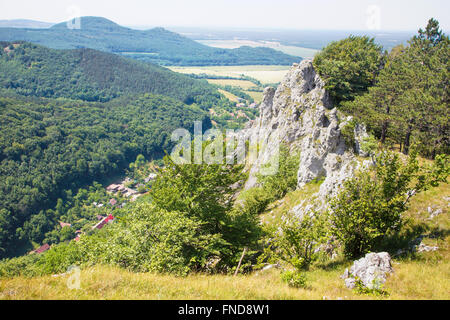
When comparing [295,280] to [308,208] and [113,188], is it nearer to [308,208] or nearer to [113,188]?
[308,208]

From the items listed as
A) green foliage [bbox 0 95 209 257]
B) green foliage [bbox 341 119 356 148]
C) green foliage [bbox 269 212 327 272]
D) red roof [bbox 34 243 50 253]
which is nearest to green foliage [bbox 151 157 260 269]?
green foliage [bbox 269 212 327 272]

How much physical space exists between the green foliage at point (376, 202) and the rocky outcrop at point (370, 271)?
1468 millimetres

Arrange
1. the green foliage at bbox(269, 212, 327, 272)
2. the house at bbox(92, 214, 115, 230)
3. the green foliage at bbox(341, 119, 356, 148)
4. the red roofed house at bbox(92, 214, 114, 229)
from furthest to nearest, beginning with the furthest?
Answer: 1. the red roofed house at bbox(92, 214, 114, 229)
2. the house at bbox(92, 214, 115, 230)
3. the green foliage at bbox(341, 119, 356, 148)
4. the green foliage at bbox(269, 212, 327, 272)

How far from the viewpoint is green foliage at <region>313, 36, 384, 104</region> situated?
3947 cm

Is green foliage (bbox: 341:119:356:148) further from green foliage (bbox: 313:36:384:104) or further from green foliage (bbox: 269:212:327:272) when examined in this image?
green foliage (bbox: 269:212:327:272)

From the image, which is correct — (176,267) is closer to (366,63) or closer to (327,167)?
(327,167)

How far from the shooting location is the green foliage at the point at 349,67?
39.5 meters

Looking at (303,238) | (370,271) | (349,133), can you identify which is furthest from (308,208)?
(349,133)

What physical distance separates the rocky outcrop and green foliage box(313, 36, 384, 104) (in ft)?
102

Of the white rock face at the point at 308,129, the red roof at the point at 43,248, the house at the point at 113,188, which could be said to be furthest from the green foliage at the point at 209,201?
the house at the point at 113,188

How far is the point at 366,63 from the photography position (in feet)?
141
